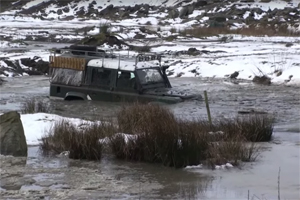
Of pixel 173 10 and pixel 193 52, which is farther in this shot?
pixel 173 10

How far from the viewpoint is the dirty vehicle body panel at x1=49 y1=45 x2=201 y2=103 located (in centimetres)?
2094

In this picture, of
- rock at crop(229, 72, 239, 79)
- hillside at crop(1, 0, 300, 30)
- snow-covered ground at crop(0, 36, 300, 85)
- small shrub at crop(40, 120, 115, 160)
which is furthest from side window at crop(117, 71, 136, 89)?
hillside at crop(1, 0, 300, 30)

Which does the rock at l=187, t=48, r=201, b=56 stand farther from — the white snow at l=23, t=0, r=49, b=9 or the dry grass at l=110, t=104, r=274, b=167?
the white snow at l=23, t=0, r=49, b=9

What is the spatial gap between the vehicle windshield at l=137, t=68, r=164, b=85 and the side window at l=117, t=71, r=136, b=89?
25 cm

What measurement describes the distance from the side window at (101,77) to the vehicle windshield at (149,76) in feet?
3.76

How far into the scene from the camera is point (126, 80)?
21328 millimetres

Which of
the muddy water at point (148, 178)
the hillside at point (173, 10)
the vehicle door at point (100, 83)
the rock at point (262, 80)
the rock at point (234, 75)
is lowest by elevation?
the hillside at point (173, 10)

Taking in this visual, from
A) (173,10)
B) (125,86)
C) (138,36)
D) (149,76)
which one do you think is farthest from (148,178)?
(173,10)

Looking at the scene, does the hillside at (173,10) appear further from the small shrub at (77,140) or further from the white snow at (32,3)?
the small shrub at (77,140)

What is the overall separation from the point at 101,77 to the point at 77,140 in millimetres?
9143

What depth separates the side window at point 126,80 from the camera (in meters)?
21.2

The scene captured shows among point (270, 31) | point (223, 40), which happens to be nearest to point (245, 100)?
point (223, 40)

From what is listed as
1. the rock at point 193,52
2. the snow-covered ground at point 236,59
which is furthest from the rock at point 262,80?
the rock at point 193,52

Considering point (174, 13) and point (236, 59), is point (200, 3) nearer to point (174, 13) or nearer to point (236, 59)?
point (174, 13)
